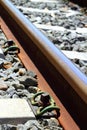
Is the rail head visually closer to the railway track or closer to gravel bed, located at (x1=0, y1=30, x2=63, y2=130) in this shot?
the railway track

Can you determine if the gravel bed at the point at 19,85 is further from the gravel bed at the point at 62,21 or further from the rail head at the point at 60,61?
the gravel bed at the point at 62,21

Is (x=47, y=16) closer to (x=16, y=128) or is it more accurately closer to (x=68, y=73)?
(x=68, y=73)

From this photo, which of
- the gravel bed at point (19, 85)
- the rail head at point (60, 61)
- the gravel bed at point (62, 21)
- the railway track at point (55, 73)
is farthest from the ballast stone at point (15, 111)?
the gravel bed at point (62, 21)

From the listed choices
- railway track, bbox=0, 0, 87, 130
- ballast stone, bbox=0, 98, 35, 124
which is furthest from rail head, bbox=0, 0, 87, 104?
ballast stone, bbox=0, 98, 35, 124

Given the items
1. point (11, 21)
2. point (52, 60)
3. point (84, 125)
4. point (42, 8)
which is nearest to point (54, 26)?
point (11, 21)

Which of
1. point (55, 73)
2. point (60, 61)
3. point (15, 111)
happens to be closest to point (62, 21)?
point (55, 73)

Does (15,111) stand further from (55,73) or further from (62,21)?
(62,21)
